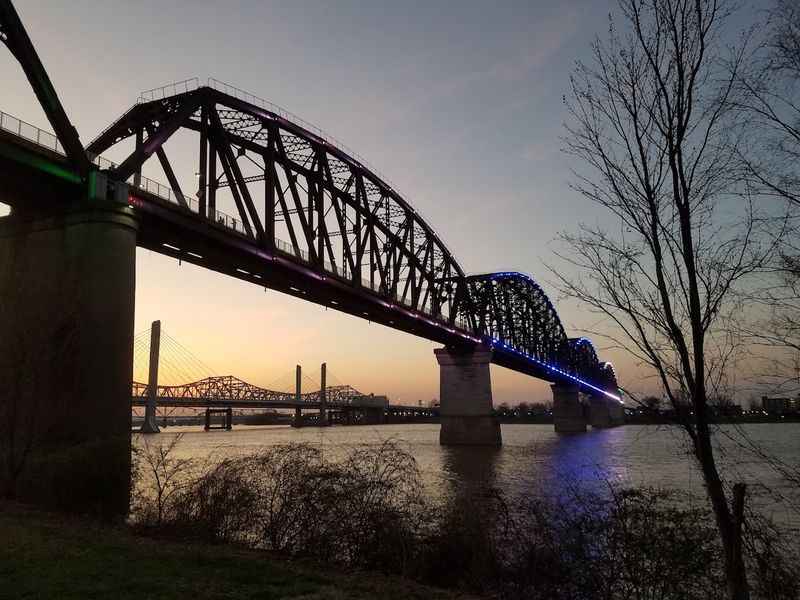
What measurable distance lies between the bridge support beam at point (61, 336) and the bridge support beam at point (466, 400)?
2534 inches

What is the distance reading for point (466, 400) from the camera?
87062mm

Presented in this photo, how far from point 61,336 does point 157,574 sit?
655 inches

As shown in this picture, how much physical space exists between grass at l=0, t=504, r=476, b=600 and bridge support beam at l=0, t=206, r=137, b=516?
6845mm

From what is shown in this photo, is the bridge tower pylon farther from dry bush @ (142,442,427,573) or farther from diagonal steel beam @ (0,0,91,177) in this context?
dry bush @ (142,442,427,573)

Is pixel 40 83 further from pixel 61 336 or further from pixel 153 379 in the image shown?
pixel 153 379

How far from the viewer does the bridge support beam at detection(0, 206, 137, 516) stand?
2067 centimetres

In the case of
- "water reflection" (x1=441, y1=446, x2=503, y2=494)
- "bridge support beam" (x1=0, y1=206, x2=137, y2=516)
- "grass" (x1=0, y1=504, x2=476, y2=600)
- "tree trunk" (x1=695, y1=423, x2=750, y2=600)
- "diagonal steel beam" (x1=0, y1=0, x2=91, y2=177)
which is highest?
"diagonal steel beam" (x1=0, y1=0, x2=91, y2=177)

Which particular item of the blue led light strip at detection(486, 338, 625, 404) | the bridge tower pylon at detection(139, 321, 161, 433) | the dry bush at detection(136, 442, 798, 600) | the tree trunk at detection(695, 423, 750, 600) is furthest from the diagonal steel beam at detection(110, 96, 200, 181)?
the bridge tower pylon at detection(139, 321, 161, 433)

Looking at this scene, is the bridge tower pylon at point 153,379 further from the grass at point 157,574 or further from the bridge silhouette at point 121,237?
the grass at point 157,574

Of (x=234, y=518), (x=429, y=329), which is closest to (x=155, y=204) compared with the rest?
(x=234, y=518)

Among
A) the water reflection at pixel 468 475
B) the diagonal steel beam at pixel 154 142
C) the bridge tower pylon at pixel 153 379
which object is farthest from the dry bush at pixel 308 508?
the bridge tower pylon at pixel 153 379

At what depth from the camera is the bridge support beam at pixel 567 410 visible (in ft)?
494

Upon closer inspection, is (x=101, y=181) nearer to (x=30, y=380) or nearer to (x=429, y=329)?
(x=30, y=380)

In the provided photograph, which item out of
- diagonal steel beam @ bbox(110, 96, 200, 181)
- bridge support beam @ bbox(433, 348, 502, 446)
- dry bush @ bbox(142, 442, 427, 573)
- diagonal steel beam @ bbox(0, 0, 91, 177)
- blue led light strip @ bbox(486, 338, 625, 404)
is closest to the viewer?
dry bush @ bbox(142, 442, 427, 573)
